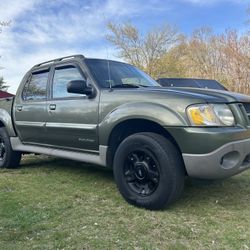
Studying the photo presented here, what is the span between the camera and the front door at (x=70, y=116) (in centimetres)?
433

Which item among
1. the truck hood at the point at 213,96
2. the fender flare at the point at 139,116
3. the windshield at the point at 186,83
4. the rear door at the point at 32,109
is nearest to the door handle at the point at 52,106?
the rear door at the point at 32,109

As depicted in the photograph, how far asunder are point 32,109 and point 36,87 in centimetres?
43

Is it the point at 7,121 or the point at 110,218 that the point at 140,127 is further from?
the point at 7,121

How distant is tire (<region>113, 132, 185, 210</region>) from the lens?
3.49m

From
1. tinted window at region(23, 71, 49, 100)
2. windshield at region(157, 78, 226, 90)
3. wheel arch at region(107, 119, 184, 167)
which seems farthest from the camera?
windshield at region(157, 78, 226, 90)

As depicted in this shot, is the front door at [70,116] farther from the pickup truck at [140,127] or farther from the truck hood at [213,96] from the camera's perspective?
the truck hood at [213,96]

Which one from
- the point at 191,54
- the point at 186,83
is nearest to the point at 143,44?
the point at 191,54

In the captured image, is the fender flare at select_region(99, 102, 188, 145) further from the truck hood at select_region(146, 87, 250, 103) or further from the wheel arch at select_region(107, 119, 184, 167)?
the truck hood at select_region(146, 87, 250, 103)

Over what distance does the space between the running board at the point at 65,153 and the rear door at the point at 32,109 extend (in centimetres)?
11

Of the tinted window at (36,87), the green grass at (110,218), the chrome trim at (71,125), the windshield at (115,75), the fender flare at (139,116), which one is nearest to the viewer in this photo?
the green grass at (110,218)

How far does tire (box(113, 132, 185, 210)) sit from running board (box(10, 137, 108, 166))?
353 mm

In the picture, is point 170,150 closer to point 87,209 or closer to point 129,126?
point 129,126

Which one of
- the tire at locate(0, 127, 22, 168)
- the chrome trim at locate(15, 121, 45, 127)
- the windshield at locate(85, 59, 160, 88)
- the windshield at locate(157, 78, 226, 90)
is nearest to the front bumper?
the windshield at locate(85, 59, 160, 88)

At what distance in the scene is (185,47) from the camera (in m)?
34.2
